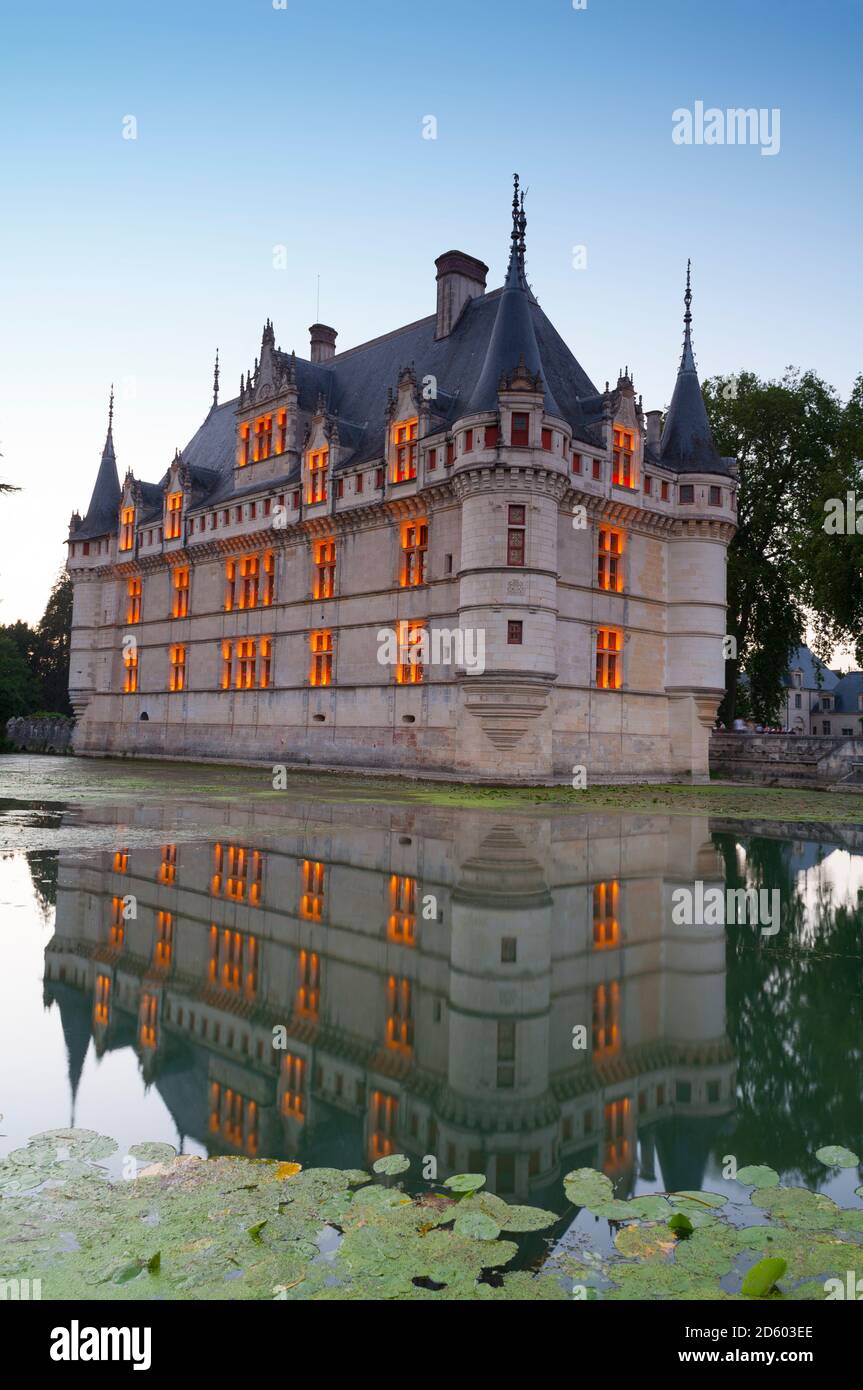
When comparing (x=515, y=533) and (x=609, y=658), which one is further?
(x=609, y=658)

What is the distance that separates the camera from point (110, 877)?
11.2m

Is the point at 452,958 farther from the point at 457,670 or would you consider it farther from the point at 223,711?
the point at 223,711

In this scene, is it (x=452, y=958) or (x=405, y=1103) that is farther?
(x=452, y=958)

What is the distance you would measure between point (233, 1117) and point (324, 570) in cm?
3672

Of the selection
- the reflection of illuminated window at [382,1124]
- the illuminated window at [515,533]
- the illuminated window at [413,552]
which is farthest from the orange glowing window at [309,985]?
the illuminated window at [413,552]

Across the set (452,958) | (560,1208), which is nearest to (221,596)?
(452,958)

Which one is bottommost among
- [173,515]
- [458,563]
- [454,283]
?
[458,563]

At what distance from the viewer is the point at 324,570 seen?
40.6 metres

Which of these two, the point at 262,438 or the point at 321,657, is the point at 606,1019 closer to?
the point at 321,657

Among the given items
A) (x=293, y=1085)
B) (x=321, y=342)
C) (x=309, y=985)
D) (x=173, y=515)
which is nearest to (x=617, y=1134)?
(x=293, y=1085)

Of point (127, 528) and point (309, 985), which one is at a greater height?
point (127, 528)

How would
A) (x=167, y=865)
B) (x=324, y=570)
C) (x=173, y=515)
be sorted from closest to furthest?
(x=167, y=865) < (x=324, y=570) < (x=173, y=515)

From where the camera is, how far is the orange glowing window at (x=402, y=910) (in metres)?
8.59
